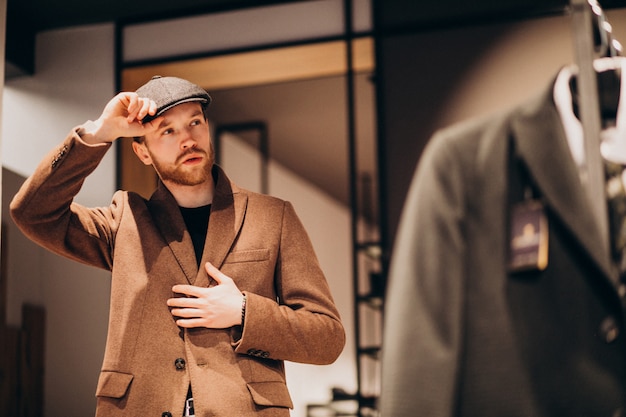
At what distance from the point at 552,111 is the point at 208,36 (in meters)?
3.23

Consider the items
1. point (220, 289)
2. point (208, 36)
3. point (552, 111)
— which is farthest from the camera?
point (208, 36)

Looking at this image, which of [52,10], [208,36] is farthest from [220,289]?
[52,10]

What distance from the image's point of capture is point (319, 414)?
581 cm

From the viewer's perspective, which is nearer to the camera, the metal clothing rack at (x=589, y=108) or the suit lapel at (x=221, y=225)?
the metal clothing rack at (x=589, y=108)

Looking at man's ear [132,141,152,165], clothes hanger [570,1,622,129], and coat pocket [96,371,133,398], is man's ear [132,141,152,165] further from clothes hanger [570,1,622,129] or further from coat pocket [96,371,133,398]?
clothes hanger [570,1,622,129]

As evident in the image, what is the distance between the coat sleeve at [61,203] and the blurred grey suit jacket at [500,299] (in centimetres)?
104

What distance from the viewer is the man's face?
2207mm

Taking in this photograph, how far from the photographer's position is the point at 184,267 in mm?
2178

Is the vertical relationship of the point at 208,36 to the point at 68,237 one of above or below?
above

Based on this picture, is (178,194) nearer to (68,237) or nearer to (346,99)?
(68,237)

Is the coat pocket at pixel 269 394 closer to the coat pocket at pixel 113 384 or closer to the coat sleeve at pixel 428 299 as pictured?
the coat pocket at pixel 113 384

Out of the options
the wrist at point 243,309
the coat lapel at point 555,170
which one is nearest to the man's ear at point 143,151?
the wrist at point 243,309

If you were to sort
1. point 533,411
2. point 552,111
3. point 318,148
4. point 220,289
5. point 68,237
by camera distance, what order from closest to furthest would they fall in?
1. point 533,411
2. point 552,111
3. point 220,289
4. point 68,237
5. point 318,148

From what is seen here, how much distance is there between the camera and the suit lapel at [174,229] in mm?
2182
